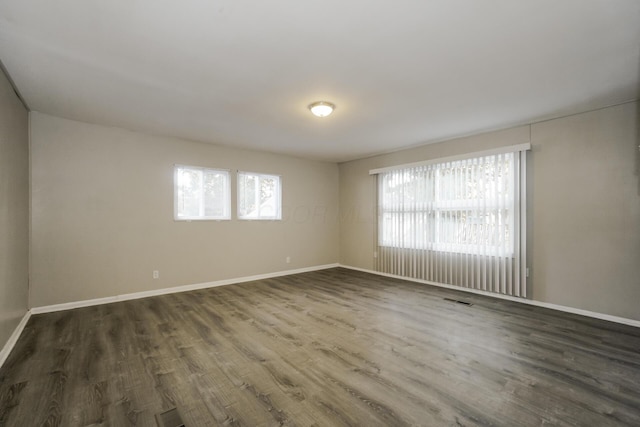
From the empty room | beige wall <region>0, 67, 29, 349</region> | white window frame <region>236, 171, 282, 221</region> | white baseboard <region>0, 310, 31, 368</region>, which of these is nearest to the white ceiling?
the empty room

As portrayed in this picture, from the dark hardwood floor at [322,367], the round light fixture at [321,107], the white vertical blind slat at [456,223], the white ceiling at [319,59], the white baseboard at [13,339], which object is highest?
the white ceiling at [319,59]

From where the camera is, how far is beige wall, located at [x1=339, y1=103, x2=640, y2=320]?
3227 mm

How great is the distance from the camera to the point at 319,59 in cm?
232

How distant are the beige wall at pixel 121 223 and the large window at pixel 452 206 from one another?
8.02ft

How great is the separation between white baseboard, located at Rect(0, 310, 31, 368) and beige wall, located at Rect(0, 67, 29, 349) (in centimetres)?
6

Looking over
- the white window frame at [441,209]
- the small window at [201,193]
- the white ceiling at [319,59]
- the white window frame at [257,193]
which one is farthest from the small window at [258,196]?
the white window frame at [441,209]

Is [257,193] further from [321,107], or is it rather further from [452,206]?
[452,206]

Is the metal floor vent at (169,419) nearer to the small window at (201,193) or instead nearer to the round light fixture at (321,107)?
the round light fixture at (321,107)

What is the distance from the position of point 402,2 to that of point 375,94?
51.1 inches

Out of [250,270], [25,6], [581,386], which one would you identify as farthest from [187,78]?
[581,386]

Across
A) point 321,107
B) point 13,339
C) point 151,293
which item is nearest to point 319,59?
point 321,107

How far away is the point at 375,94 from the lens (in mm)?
3002

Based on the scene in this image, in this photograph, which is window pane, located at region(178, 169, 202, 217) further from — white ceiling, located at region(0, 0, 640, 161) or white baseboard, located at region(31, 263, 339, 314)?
white baseboard, located at region(31, 263, 339, 314)

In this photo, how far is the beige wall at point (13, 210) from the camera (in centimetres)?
246
